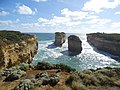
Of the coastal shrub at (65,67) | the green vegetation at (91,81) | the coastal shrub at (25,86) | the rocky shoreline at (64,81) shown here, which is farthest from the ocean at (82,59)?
the coastal shrub at (25,86)

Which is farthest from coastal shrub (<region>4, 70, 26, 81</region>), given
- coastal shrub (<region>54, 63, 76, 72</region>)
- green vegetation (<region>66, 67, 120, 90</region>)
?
coastal shrub (<region>54, 63, 76, 72</region>)

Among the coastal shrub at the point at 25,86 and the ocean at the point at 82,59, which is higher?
the coastal shrub at the point at 25,86

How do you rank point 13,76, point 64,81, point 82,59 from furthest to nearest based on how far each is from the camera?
point 82,59, point 13,76, point 64,81

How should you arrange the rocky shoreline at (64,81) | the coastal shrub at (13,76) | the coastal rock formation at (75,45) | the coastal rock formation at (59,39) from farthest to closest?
the coastal rock formation at (59,39) < the coastal rock formation at (75,45) < the coastal shrub at (13,76) < the rocky shoreline at (64,81)

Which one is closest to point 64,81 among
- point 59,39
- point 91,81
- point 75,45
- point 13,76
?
point 91,81

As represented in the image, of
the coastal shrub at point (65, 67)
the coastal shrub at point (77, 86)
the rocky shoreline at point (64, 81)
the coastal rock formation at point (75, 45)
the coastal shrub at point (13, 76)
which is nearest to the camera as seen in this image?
the coastal shrub at point (77, 86)

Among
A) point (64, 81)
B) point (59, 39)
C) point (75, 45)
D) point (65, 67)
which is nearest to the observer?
point (64, 81)

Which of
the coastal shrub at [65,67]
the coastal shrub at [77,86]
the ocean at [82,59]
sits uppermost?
the coastal shrub at [77,86]

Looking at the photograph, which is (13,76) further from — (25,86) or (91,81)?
(91,81)

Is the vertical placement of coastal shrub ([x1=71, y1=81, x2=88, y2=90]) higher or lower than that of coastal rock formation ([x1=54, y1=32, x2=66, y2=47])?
higher

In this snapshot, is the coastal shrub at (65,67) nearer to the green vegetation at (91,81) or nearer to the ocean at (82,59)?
the green vegetation at (91,81)

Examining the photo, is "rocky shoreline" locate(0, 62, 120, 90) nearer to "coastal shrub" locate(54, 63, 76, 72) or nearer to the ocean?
"coastal shrub" locate(54, 63, 76, 72)

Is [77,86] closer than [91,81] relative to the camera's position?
Yes

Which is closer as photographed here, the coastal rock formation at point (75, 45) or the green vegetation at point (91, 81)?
the green vegetation at point (91, 81)
